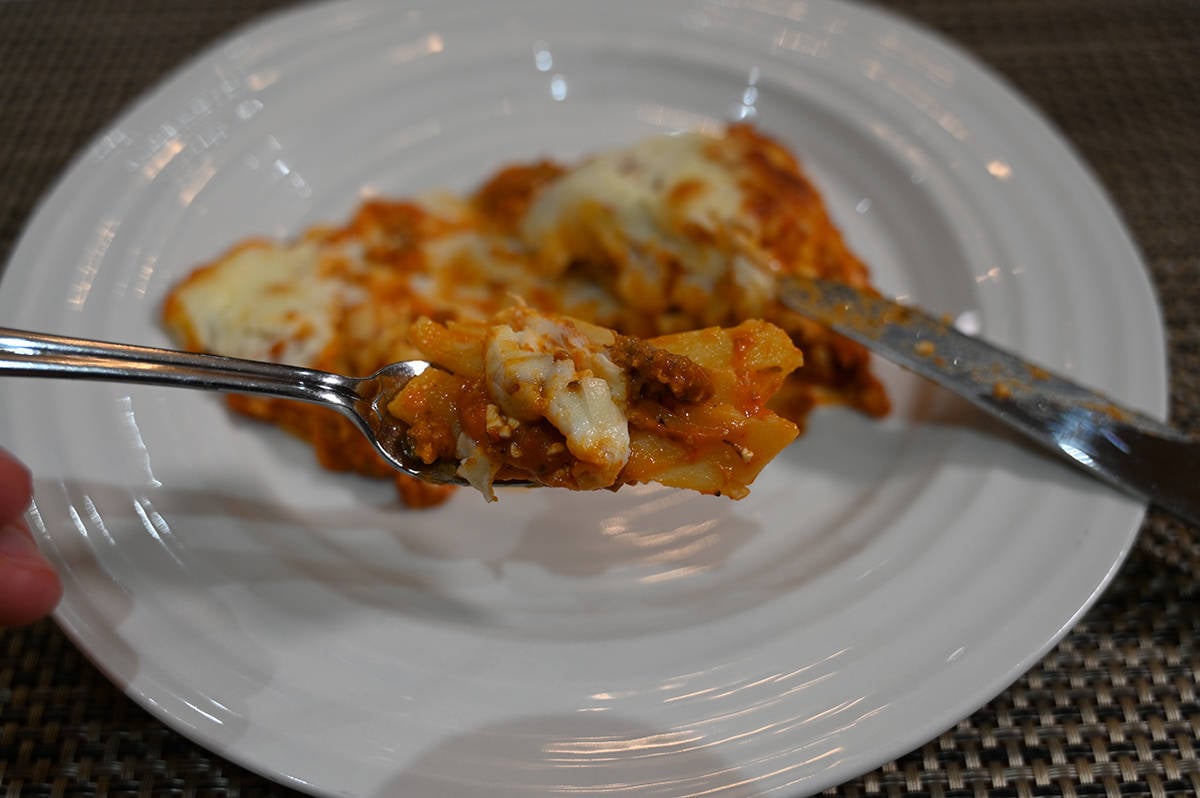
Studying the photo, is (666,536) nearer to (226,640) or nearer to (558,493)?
(558,493)

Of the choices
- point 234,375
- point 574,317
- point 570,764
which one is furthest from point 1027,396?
point 234,375

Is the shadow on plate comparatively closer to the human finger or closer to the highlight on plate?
the highlight on plate

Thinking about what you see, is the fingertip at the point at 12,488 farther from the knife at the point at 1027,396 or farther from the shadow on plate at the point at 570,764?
the knife at the point at 1027,396

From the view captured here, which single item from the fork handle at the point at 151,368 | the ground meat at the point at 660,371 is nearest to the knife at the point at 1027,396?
the ground meat at the point at 660,371

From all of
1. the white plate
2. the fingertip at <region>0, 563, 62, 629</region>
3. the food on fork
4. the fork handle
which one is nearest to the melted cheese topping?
the food on fork

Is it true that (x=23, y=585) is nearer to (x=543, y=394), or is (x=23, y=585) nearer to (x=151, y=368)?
(x=151, y=368)

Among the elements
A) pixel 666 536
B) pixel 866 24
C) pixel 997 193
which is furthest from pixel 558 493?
pixel 866 24

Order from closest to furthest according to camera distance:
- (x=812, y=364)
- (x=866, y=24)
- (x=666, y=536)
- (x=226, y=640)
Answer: (x=226, y=640), (x=666, y=536), (x=812, y=364), (x=866, y=24)
